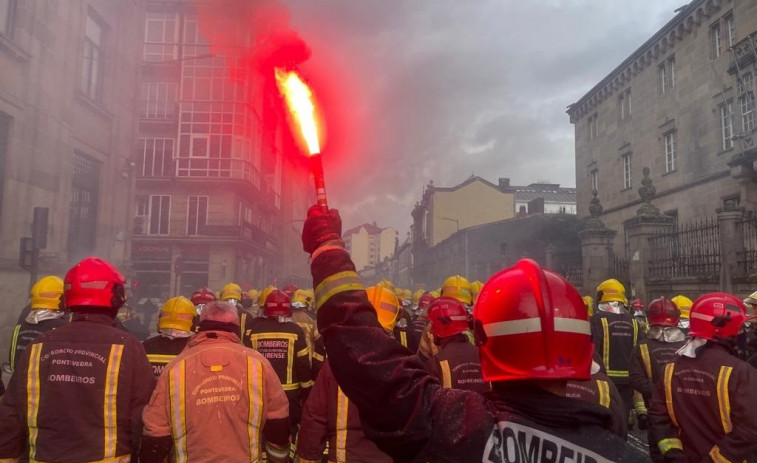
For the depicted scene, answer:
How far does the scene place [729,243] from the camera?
13.6 m

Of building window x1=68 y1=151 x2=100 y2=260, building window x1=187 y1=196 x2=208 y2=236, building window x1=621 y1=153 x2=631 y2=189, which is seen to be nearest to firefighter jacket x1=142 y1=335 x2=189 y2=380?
building window x1=68 y1=151 x2=100 y2=260

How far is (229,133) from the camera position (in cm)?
3369

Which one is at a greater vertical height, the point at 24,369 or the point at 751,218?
the point at 751,218

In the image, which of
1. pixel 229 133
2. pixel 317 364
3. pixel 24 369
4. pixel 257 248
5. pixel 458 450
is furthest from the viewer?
pixel 257 248

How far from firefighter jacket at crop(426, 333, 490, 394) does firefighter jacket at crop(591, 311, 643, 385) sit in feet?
10.5

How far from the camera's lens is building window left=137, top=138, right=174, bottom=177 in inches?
1362

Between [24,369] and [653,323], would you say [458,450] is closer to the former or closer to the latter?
[24,369]

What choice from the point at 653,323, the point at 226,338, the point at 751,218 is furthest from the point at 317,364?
the point at 751,218

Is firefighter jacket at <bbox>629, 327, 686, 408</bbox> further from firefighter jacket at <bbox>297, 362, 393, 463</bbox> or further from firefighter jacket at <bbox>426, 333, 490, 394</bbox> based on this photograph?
firefighter jacket at <bbox>297, 362, 393, 463</bbox>

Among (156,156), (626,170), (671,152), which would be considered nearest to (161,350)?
(671,152)

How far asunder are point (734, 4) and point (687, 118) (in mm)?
5160

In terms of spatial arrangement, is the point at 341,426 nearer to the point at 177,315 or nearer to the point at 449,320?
the point at 449,320

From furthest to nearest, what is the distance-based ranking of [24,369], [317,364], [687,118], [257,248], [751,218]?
[257,248] < [687,118] < [751,218] < [317,364] < [24,369]

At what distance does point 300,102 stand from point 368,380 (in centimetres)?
178
